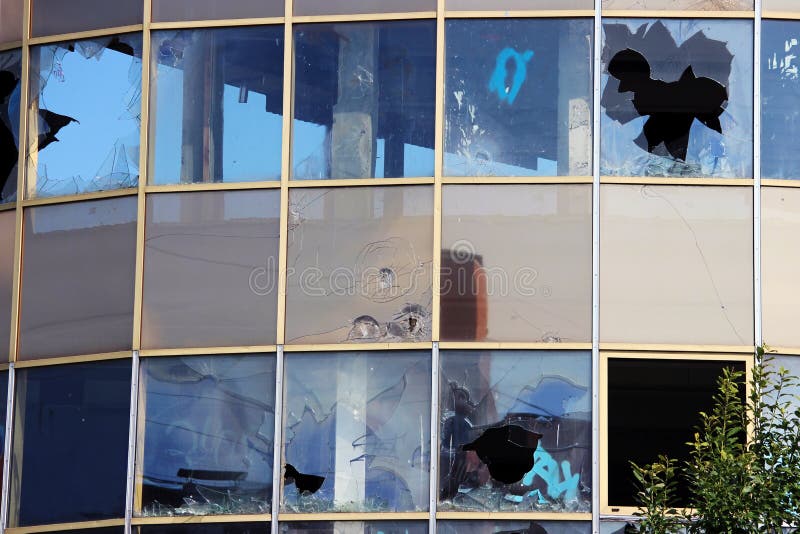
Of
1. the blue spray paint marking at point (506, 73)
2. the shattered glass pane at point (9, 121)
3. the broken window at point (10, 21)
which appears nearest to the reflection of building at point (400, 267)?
the blue spray paint marking at point (506, 73)

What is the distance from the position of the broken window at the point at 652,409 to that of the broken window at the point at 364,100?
3024mm

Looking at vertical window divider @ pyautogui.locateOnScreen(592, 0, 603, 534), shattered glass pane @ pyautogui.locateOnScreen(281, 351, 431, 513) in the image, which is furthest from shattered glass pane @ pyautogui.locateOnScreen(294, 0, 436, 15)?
shattered glass pane @ pyautogui.locateOnScreen(281, 351, 431, 513)

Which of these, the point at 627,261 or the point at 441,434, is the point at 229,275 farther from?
the point at 627,261

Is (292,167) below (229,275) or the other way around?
the other way around

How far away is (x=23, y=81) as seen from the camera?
55.4 feet

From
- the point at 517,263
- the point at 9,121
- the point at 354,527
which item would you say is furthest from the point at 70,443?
the point at 517,263

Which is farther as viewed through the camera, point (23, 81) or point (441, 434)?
point (23, 81)

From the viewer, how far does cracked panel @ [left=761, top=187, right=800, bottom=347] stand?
49.3 ft

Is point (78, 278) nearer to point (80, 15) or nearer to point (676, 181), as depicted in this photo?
point (80, 15)

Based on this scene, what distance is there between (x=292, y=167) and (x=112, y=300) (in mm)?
2390

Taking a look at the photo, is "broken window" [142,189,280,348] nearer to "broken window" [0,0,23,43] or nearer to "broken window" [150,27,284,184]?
"broken window" [150,27,284,184]

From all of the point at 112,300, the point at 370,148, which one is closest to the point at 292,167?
the point at 370,148

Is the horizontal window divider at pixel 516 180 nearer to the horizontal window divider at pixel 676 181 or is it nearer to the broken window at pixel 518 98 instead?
the broken window at pixel 518 98

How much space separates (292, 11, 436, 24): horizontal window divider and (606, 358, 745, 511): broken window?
416 centimetres
